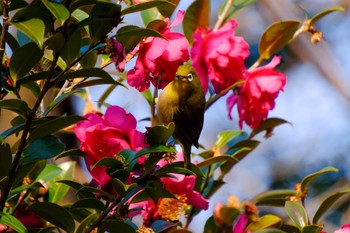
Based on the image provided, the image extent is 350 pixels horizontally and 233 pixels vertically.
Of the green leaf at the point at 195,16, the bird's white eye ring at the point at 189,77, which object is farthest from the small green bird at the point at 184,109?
the green leaf at the point at 195,16

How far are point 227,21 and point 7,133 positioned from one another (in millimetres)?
663

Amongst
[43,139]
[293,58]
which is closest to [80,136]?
[43,139]

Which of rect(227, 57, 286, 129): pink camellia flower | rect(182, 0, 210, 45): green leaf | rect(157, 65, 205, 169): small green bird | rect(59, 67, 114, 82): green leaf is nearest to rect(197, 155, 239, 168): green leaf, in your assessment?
rect(157, 65, 205, 169): small green bird

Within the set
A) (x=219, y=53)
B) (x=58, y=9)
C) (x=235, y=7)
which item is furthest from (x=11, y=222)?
(x=235, y=7)

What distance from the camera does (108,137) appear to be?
1323 mm

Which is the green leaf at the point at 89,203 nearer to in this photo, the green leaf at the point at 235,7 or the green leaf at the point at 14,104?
the green leaf at the point at 14,104

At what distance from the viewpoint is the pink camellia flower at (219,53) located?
5.14ft

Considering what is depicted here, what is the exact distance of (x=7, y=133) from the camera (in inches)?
47.5

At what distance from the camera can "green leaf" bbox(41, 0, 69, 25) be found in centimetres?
106

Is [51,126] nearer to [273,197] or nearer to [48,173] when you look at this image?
[48,173]

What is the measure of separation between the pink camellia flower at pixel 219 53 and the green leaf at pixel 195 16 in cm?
2

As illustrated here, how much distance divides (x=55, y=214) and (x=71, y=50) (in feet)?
0.93

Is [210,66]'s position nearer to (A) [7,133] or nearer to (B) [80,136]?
(B) [80,136]

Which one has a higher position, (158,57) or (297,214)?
(158,57)
